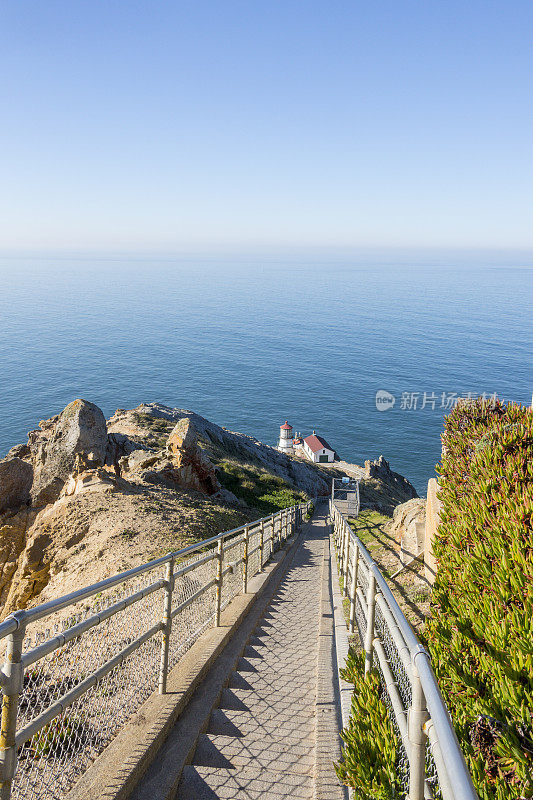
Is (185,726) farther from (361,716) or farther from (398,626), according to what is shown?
(398,626)

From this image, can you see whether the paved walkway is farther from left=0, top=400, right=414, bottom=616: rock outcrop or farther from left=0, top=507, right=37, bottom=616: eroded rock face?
left=0, top=507, right=37, bottom=616: eroded rock face

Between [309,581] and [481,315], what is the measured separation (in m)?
197

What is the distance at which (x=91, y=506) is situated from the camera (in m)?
13.9

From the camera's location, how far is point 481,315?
18925 cm

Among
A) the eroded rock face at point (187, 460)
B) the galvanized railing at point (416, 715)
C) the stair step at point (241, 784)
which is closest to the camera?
the galvanized railing at point (416, 715)

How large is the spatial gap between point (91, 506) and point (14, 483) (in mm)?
3270

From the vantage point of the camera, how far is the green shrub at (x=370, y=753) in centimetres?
275

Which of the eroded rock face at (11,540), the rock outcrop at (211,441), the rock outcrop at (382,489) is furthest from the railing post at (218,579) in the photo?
the rock outcrop at (382,489)

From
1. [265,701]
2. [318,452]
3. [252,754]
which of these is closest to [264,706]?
[265,701]

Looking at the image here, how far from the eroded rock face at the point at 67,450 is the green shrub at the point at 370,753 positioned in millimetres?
13748

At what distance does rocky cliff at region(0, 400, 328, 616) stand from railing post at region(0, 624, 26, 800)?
883 centimetres

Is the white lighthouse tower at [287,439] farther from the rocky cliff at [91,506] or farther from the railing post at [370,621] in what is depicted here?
the railing post at [370,621]

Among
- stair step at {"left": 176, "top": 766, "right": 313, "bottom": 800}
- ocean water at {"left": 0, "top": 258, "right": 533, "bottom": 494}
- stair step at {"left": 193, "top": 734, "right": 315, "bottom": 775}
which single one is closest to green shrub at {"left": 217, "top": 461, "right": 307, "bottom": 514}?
stair step at {"left": 193, "top": 734, "right": 315, "bottom": 775}

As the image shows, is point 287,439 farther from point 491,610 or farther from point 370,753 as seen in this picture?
point 370,753
